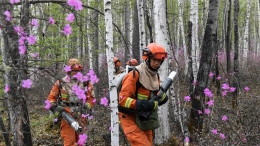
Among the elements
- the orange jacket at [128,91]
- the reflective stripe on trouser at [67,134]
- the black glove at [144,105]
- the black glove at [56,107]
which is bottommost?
the reflective stripe on trouser at [67,134]

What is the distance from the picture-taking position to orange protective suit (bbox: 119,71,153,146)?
3775 mm

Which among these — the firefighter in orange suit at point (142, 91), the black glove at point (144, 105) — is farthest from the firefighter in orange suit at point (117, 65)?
the black glove at point (144, 105)

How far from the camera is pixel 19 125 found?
2523 millimetres

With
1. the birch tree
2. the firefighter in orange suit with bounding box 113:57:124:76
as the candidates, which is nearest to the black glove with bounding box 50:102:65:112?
the firefighter in orange suit with bounding box 113:57:124:76

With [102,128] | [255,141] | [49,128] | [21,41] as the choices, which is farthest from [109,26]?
[49,128]

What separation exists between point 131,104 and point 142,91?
12.5 inches

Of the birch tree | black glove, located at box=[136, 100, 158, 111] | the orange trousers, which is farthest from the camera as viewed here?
the birch tree

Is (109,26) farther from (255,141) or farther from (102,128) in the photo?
(102,128)

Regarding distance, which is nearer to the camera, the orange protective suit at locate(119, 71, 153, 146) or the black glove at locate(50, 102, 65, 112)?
the orange protective suit at locate(119, 71, 153, 146)

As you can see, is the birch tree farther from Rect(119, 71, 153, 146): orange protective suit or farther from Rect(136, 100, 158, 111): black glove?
Rect(136, 100, 158, 111): black glove

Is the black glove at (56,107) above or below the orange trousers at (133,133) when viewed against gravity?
above

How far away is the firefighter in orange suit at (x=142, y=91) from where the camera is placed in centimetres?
375

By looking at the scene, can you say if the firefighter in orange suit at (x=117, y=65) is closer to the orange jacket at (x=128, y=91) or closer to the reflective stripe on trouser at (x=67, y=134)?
the reflective stripe on trouser at (x=67, y=134)

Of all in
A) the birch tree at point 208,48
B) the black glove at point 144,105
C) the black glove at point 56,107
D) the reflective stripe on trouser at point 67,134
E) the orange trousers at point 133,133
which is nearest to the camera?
the black glove at point 144,105
